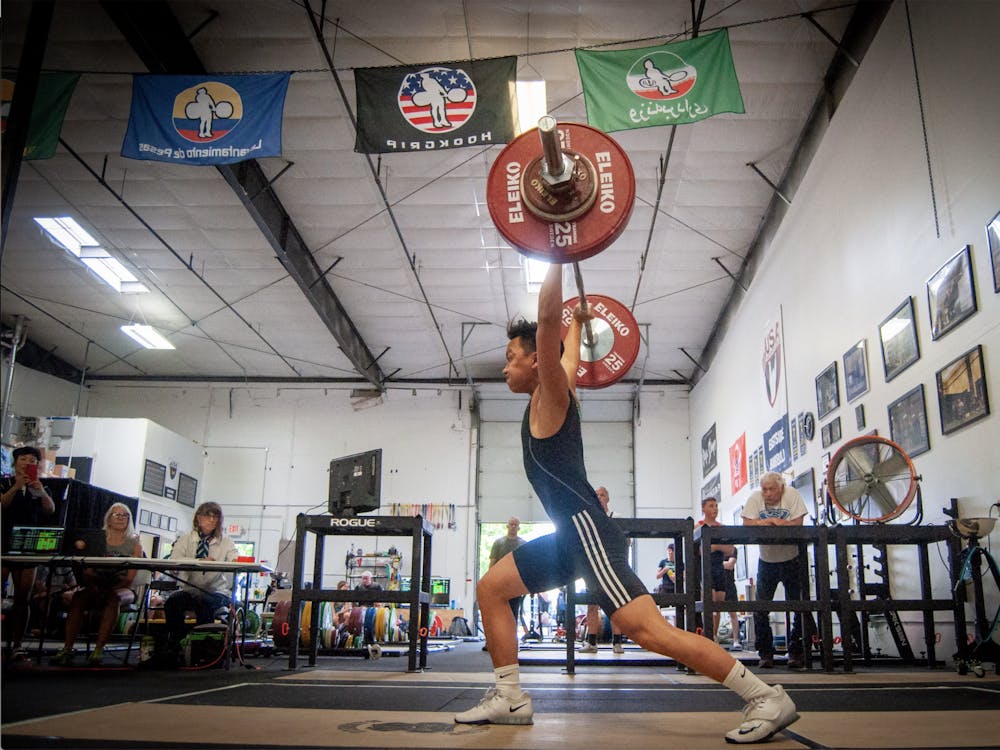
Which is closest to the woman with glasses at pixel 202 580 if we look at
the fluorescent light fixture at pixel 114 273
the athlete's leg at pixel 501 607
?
the athlete's leg at pixel 501 607

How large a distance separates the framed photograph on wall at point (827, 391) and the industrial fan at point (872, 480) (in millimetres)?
2115

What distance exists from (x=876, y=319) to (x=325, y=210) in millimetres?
6372

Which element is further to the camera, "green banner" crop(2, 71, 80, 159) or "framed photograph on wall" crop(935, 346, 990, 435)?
"green banner" crop(2, 71, 80, 159)

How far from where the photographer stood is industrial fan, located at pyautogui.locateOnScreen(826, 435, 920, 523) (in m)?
4.84

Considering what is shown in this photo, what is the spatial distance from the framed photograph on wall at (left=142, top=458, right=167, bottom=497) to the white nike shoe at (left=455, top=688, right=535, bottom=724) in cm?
1146

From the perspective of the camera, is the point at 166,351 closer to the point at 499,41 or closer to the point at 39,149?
the point at 39,149

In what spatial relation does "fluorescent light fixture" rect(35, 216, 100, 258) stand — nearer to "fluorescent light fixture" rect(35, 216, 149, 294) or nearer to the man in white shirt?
"fluorescent light fixture" rect(35, 216, 149, 294)

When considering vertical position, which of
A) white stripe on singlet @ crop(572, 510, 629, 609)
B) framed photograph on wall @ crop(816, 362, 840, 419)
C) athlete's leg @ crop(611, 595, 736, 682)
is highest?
framed photograph on wall @ crop(816, 362, 840, 419)

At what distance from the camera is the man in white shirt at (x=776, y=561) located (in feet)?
16.4

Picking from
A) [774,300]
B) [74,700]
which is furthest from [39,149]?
[774,300]

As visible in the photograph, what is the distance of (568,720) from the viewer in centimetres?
239

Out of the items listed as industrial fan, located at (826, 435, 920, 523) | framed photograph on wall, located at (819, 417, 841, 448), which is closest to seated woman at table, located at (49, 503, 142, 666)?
industrial fan, located at (826, 435, 920, 523)

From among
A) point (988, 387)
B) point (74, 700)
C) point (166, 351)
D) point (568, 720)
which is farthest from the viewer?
point (166, 351)

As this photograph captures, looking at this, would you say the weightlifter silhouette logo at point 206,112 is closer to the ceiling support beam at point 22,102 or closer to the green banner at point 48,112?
the green banner at point 48,112
